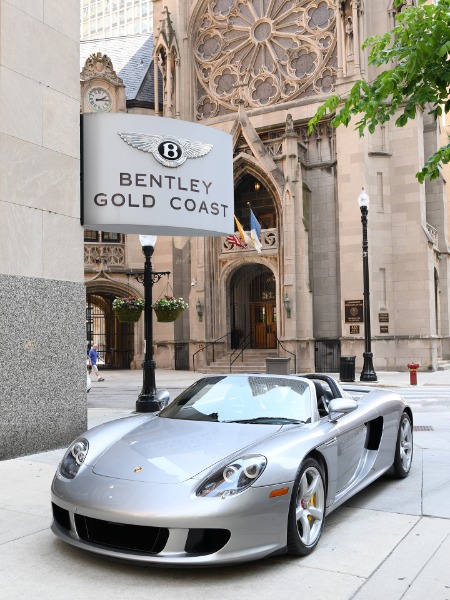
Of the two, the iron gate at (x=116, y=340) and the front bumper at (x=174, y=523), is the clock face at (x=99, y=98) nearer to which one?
the iron gate at (x=116, y=340)

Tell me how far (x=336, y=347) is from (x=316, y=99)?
451 inches

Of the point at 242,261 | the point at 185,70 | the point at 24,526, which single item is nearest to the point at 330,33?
the point at 185,70

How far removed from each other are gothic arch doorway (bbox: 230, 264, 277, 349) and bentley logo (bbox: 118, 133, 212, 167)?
20707mm

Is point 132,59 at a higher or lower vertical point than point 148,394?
higher

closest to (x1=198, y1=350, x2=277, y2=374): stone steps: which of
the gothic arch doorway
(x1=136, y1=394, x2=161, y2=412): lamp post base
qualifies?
the gothic arch doorway

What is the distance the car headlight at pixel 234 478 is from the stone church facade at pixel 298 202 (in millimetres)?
22402

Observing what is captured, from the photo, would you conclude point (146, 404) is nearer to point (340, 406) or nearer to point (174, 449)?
point (340, 406)

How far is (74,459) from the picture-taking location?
15.8 ft

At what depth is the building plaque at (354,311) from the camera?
86.4ft

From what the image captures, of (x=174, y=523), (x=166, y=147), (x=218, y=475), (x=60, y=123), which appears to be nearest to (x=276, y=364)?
(x=166, y=147)

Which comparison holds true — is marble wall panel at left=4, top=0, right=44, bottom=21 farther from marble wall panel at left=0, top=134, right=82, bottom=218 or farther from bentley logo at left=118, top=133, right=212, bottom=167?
bentley logo at left=118, top=133, right=212, bottom=167

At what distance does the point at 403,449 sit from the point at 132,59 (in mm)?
37022

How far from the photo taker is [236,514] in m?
3.97

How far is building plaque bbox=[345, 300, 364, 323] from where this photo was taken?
86.4 ft
